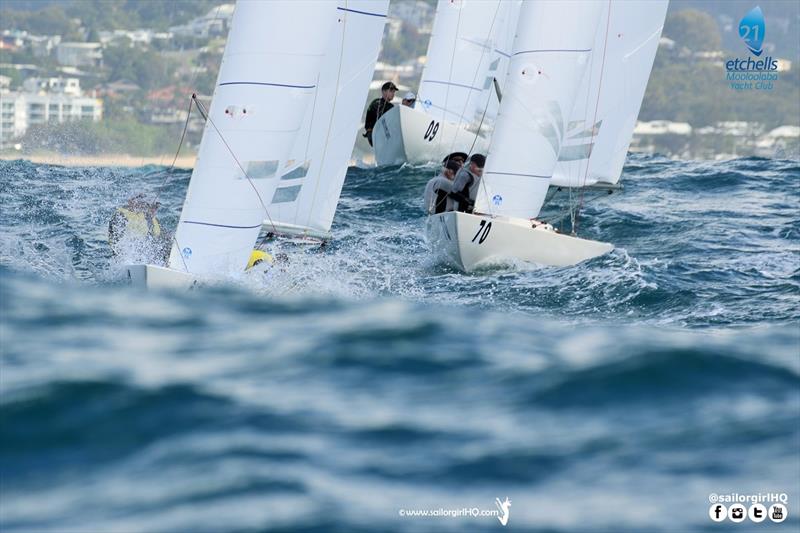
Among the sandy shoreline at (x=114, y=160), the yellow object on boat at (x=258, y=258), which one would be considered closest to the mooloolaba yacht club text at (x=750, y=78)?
the sandy shoreline at (x=114, y=160)

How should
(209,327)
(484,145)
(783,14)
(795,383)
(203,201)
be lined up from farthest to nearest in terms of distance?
(783,14) < (484,145) < (203,201) < (209,327) < (795,383)

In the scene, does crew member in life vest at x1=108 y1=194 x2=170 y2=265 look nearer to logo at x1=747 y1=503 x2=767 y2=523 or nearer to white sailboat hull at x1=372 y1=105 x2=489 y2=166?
logo at x1=747 y1=503 x2=767 y2=523

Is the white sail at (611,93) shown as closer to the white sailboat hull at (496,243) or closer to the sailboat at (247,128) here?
the white sailboat hull at (496,243)

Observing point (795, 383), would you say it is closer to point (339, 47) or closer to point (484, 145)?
point (339, 47)

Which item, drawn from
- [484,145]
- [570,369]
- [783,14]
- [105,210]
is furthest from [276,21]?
[783,14]

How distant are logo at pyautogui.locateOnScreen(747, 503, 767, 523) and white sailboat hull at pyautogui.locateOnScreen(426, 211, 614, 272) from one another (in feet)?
22.7

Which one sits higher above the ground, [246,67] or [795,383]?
[246,67]

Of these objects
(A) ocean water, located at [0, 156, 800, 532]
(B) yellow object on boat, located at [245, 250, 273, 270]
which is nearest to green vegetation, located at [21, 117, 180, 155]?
(B) yellow object on boat, located at [245, 250, 273, 270]

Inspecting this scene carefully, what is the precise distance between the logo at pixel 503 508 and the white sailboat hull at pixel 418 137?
14266 mm

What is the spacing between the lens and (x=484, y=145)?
1831 cm

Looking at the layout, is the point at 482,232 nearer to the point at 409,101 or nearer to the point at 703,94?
the point at 409,101

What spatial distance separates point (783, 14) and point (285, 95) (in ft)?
263

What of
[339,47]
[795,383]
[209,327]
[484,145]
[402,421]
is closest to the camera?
[402,421]

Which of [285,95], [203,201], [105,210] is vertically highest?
[285,95]
